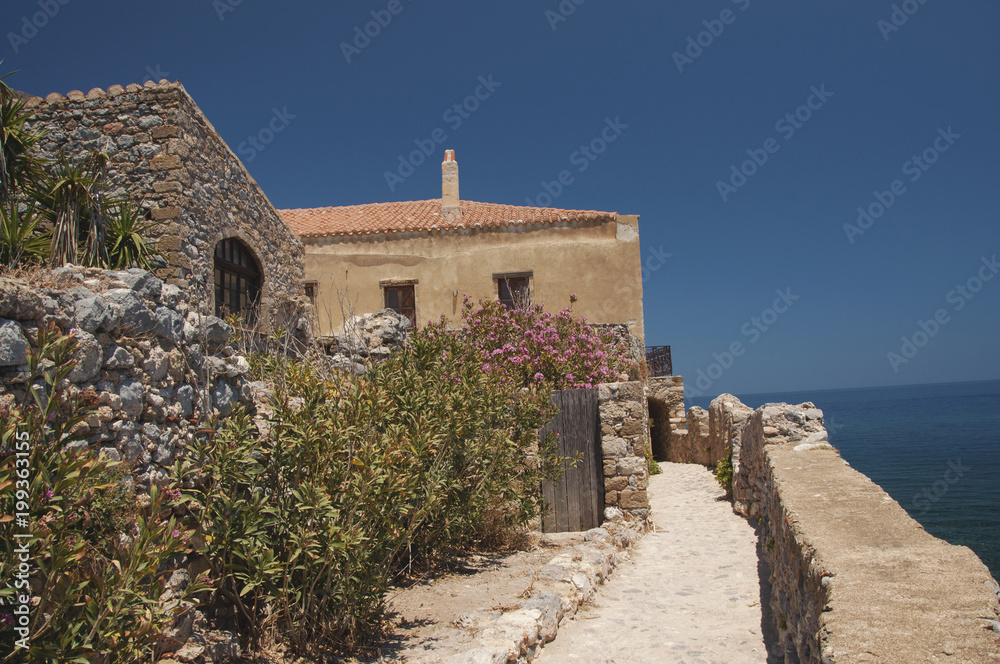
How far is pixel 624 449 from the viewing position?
26.4 ft

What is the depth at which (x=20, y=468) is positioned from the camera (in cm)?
217

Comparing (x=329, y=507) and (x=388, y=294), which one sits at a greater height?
(x=388, y=294)

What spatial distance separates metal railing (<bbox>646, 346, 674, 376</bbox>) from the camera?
1983cm

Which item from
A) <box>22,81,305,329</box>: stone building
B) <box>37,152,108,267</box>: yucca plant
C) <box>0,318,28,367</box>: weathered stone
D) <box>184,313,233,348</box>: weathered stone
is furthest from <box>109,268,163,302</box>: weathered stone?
<box>22,81,305,329</box>: stone building

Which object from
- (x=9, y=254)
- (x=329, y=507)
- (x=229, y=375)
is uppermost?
(x=9, y=254)

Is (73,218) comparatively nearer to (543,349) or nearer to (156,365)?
(156,365)

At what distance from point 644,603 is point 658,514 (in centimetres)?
472

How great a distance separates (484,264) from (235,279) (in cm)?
861

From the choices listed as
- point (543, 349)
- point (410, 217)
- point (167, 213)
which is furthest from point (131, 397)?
point (410, 217)

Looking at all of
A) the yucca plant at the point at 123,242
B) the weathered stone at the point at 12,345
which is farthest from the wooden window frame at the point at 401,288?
the weathered stone at the point at 12,345

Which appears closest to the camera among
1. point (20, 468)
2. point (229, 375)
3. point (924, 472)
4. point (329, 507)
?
point (20, 468)

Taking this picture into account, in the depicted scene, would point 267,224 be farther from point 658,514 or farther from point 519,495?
point 658,514

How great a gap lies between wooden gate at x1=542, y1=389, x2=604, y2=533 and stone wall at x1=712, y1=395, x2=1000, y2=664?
3.18 meters

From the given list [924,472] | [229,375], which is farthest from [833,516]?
[924,472]
